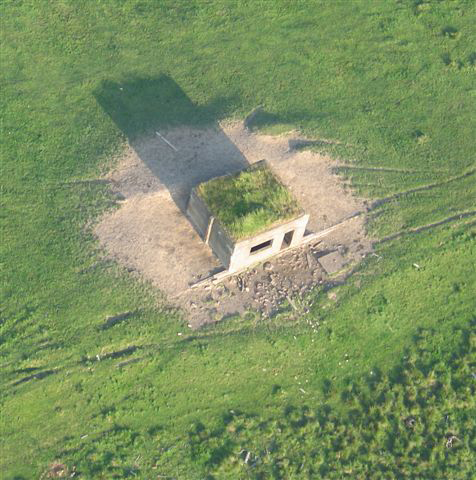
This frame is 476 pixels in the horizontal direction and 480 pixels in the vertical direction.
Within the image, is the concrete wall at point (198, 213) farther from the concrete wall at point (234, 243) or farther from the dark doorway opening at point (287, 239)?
the dark doorway opening at point (287, 239)

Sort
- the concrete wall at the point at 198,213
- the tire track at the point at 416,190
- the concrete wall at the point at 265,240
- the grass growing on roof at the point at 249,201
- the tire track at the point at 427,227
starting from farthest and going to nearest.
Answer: the tire track at the point at 416,190, the tire track at the point at 427,227, the concrete wall at the point at 198,213, the concrete wall at the point at 265,240, the grass growing on roof at the point at 249,201

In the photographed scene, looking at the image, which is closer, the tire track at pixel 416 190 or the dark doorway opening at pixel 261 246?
the dark doorway opening at pixel 261 246

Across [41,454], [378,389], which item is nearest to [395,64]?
[378,389]

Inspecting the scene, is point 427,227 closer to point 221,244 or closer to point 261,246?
point 261,246

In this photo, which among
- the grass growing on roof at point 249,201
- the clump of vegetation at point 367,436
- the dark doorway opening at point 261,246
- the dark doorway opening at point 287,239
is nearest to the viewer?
the clump of vegetation at point 367,436

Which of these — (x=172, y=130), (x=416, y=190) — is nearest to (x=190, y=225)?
(x=172, y=130)

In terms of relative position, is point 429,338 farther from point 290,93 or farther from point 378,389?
point 290,93

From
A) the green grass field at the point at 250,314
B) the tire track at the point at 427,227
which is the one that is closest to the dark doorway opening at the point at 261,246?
A: the green grass field at the point at 250,314
